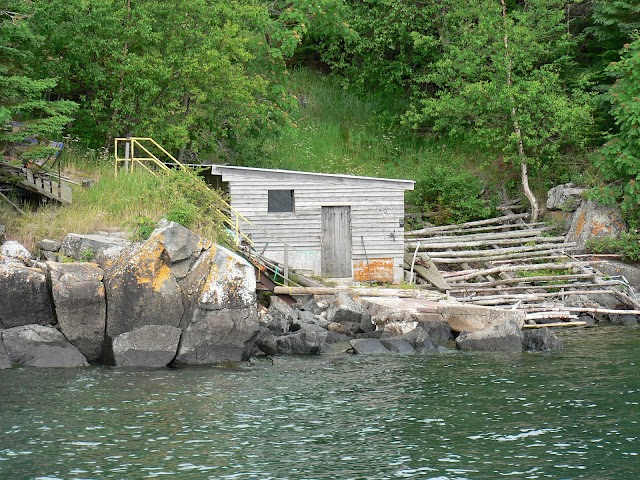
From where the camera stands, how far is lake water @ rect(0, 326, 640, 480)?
625 inches

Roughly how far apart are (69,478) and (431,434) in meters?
6.46

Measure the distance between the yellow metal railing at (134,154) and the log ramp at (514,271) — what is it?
9421 mm

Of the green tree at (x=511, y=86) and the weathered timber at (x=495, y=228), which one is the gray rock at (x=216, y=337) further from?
the green tree at (x=511, y=86)

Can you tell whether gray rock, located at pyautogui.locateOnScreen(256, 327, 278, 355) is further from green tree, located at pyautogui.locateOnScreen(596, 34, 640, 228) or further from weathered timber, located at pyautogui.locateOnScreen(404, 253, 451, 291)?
green tree, located at pyautogui.locateOnScreen(596, 34, 640, 228)

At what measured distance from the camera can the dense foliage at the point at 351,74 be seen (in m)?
33.4

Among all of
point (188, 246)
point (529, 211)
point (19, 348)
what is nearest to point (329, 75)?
point (529, 211)

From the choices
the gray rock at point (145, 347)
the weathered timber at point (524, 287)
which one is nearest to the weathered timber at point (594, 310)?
the weathered timber at point (524, 287)

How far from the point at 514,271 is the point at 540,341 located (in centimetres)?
921

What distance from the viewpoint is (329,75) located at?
49.9m

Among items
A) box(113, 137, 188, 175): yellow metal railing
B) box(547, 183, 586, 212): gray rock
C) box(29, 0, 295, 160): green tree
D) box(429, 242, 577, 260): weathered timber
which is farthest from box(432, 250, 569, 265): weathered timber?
box(113, 137, 188, 175): yellow metal railing

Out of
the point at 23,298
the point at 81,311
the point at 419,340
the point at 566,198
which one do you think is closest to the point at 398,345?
the point at 419,340

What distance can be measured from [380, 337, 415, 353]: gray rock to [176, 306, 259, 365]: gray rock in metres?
3.71

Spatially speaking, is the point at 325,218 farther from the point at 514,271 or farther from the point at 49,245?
the point at 49,245

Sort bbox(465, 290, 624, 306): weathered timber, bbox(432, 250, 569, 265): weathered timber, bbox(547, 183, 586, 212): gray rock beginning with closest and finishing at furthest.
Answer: bbox(465, 290, 624, 306): weathered timber < bbox(432, 250, 569, 265): weathered timber < bbox(547, 183, 586, 212): gray rock
